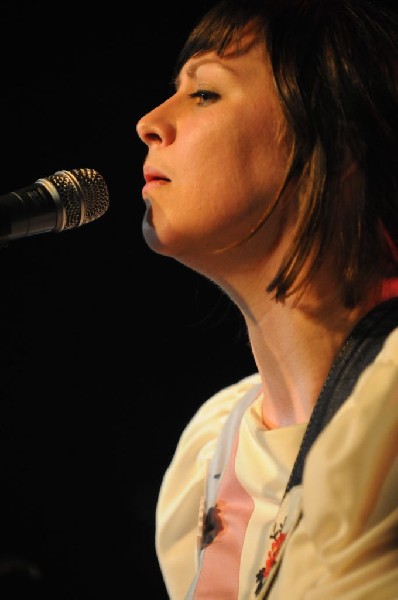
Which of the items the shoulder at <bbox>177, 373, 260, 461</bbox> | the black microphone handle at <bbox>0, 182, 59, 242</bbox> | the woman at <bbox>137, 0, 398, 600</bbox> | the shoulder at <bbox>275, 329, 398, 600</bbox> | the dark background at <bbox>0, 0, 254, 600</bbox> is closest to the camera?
the shoulder at <bbox>275, 329, 398, 600</bbox>

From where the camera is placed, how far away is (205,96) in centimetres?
136

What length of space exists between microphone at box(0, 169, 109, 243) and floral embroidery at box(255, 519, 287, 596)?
1.65 feet

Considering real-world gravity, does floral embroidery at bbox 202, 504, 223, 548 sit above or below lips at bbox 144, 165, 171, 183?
below

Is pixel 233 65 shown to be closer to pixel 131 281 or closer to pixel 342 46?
pixel 342 46

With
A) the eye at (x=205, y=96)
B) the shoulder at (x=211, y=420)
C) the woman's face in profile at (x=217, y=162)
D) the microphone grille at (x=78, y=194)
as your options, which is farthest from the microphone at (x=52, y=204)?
the shoulder at (x=211, y=420)

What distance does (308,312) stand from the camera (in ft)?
4.23

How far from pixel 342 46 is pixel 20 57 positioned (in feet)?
3.43

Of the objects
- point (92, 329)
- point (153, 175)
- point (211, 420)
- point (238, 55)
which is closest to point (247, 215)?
point (153, 175)

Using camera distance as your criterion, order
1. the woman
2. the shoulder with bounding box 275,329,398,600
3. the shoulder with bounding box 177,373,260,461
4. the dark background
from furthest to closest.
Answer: the dark background → the shoulder with bounding box 177,373,260,461 → the woman → the shoulder with bounding box 275,329,398,600

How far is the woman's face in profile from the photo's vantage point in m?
1.29

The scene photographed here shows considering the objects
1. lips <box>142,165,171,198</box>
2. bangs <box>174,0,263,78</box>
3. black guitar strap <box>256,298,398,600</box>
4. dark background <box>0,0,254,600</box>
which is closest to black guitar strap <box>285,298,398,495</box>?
Result: black guitar strap <box>256,298,398,600</box>

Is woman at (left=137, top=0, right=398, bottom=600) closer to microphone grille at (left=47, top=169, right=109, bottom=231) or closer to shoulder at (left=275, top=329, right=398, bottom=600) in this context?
microphone grille at (left=47, top=169, right=109, bottom=231)

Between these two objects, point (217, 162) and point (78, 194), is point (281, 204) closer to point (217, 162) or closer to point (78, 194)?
point (217, 162)

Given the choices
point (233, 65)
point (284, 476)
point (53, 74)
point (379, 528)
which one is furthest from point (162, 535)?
point (53, 74)
